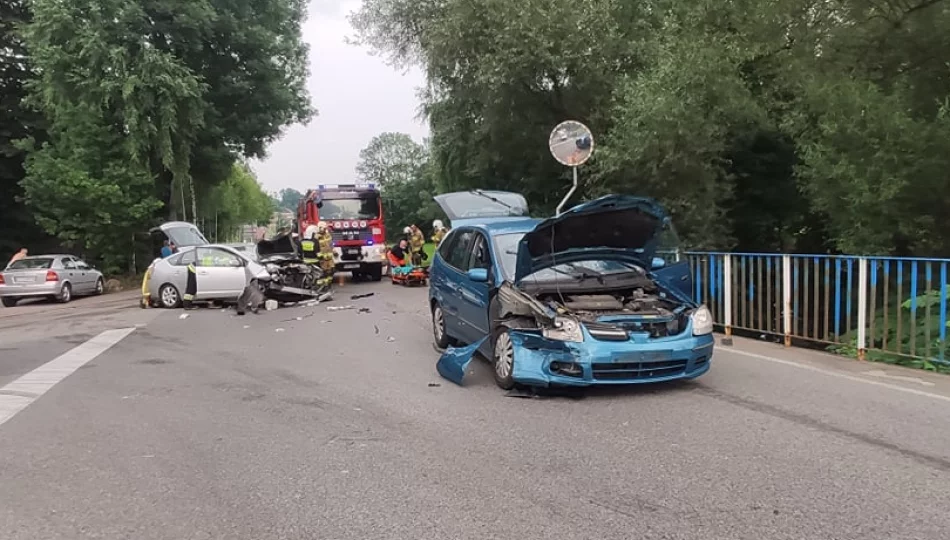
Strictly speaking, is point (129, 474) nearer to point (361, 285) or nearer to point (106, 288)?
point (361, 285)

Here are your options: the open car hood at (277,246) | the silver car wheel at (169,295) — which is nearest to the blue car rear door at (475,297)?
the open car hood at (277,246)

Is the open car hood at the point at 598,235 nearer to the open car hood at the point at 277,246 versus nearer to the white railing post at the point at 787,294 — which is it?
the white railing post at the point at 787,294

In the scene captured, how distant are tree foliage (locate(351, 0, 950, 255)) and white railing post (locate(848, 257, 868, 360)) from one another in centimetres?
282

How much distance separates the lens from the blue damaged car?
638 cm

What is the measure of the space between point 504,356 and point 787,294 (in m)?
4.16

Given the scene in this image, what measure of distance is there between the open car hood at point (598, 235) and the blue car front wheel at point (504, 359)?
64 centimetres

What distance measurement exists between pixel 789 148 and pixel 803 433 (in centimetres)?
1199

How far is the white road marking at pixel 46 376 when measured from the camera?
7070 millimetres

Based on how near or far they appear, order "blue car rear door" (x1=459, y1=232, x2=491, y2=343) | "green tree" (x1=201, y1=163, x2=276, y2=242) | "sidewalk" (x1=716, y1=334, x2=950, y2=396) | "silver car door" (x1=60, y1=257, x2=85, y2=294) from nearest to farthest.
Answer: "sidewalk" (x1=716, y1=334, x2=950, y2=396) → "blue car rear door" (x1=459, y1=232, x2=491, y2=343) → "silver car door" (x1=60, y1=257, x2=85, y2=294) → "green tree" (x1=201, y1=163, x2=276, y2=242)

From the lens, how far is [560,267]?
7.38 meters

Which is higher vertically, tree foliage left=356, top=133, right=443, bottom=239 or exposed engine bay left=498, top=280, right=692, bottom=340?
tree foliage left=356, top=133, right=443, bottom=239

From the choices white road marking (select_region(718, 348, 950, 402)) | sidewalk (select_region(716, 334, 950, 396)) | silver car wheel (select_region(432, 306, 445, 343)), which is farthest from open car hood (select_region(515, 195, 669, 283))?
silver car wheel (select_region(432, 306, 445, 343))

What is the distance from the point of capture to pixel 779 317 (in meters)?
9.36

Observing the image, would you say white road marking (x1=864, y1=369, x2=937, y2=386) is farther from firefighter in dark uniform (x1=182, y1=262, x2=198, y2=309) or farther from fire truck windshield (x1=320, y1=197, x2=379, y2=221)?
fire truck windshield (x1=320, y1=197, x2=379, y2=221)
